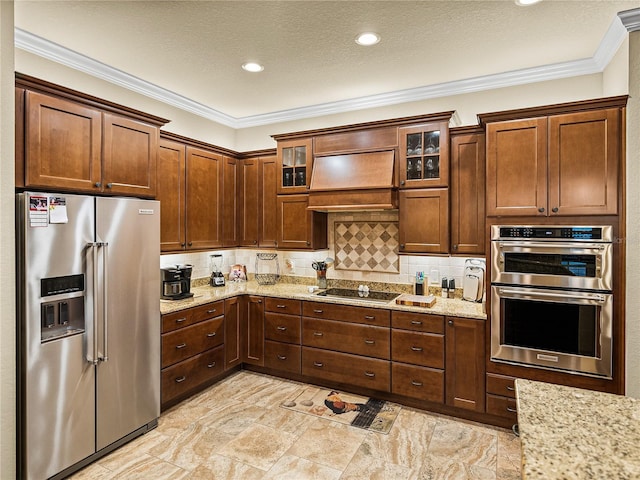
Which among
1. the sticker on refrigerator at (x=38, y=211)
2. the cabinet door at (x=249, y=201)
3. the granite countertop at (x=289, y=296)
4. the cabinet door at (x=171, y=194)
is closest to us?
the sticker on refrigerator at (x=38, y=211)

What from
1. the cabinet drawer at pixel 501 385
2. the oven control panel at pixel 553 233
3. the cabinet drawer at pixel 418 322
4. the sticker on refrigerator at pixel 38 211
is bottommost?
the cabinet drawer at pixel 501 385

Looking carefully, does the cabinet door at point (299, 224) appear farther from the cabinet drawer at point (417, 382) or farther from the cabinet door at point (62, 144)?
the cabinet door at point (62, 144)

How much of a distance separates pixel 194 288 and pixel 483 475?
314cm

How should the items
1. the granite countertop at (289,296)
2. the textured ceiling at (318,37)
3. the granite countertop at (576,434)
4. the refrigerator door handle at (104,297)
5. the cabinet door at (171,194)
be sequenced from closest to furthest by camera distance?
the granite countertop at (576,434), the textured ceiling at (318,37), the refrigerator door handle at (104,297), the granite countertop at (289,296), the cabinet door at (171,194)

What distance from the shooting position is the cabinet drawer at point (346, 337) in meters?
3.40

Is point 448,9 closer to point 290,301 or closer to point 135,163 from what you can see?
point 135,163

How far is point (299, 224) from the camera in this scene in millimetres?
4098

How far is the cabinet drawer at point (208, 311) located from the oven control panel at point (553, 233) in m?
2.53

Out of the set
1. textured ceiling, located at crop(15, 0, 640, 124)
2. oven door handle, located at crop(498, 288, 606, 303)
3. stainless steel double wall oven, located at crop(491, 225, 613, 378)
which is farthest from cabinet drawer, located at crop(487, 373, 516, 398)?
textured ceiling, located at crop(15, 0, 640, 124)

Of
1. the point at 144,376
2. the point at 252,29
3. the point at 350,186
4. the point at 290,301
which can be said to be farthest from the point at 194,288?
the point at 252,29

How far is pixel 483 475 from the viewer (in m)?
2.44

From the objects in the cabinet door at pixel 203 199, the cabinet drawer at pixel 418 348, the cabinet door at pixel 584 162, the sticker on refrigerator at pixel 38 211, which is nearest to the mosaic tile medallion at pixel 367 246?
the cabinet drawer at pixel 418 348

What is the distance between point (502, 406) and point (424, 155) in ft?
7.11

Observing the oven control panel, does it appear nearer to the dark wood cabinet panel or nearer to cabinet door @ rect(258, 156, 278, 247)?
cabinet door @ rect(258, 156, 278, 247)
